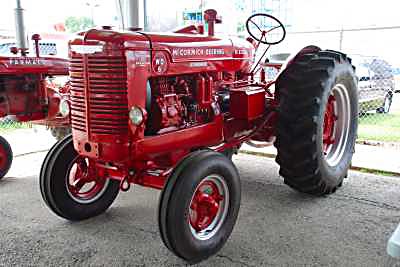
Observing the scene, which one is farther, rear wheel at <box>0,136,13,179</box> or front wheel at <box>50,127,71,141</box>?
front wheel at <box>50,127,71,141</box>

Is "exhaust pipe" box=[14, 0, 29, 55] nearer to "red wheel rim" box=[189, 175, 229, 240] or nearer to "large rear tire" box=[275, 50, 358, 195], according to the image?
"large rear tire" box=[275, 50, 358, 195]

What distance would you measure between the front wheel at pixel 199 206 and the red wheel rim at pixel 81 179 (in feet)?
3.00

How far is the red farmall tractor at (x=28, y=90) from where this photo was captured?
3.92 m

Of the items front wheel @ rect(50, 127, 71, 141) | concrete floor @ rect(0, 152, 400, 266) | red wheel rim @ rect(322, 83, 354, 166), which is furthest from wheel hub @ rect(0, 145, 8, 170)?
red wheel rim @ rect(322, 83, 354, 166)

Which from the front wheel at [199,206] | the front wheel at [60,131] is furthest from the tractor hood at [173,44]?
the front wheel at [60,131]

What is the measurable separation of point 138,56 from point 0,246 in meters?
1.52

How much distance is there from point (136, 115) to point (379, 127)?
Answer: 17.7 ft

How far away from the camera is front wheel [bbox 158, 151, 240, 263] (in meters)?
2.21

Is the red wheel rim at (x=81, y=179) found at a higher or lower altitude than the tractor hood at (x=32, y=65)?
lower

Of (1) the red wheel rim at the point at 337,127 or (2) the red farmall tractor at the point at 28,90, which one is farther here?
(2) the red farmall tractor at the point at 28,90

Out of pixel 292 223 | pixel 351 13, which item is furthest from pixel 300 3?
pixel 292 223

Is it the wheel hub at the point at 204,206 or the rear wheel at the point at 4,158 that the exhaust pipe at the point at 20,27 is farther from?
the wheel hub at the point at 204,206

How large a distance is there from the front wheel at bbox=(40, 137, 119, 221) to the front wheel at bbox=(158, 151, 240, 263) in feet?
3.00

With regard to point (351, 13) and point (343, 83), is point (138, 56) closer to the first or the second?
point (343, 83)
